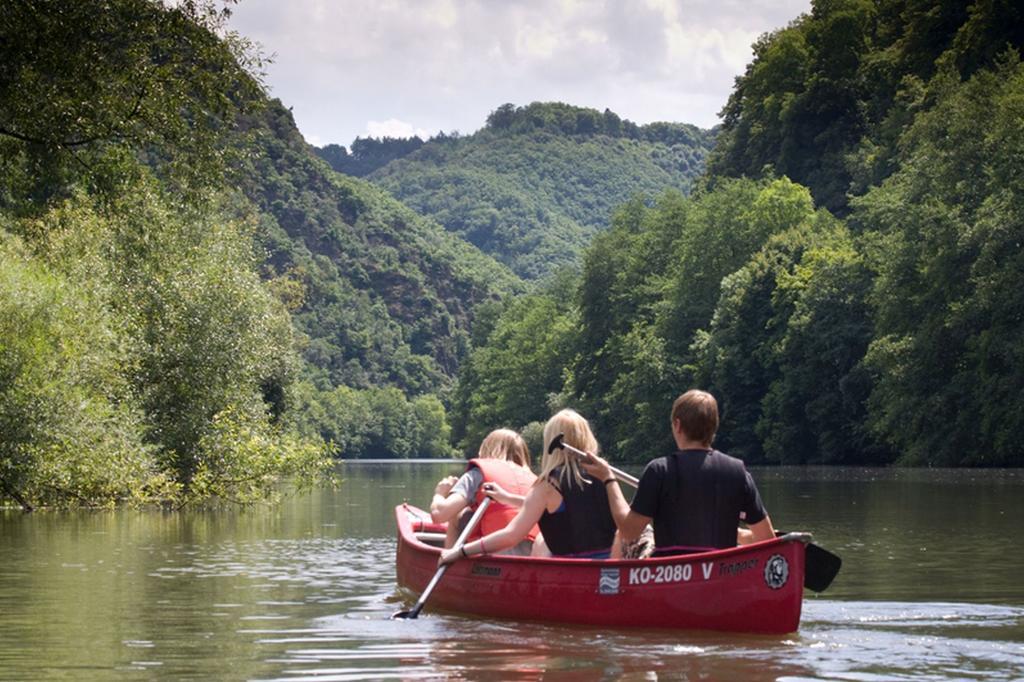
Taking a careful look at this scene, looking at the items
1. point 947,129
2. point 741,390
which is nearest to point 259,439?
point 947,129

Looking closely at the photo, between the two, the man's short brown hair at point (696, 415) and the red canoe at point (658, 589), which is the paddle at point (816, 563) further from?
the man's short brown hair at point (696, 415)

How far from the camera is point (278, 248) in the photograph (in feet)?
551

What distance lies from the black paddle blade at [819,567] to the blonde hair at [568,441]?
1894 millimetres

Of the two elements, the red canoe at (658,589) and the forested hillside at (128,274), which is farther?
the forested hillside at (128,274)

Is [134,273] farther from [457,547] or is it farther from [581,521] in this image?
[581,521]

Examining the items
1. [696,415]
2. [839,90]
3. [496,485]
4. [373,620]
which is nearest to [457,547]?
[496,485]

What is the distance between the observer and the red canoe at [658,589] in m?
12.2

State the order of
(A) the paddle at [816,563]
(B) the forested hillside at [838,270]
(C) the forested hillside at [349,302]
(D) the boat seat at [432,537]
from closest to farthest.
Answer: (A) the paddle at [816,563]
(D) the boat seat at [432,537]
(B) the forested hillside at [838,270]
(C) the forested hillside at [349,302]

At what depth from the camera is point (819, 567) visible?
13.0m

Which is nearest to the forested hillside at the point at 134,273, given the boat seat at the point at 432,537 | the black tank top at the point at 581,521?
the boat seat at the point at 432,537

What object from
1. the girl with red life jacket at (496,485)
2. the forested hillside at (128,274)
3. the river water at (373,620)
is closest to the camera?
the river water at (373,620)

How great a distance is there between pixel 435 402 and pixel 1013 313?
145 m

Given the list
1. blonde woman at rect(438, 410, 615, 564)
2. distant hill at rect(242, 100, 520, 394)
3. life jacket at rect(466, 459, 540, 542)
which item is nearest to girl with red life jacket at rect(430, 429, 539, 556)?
life jacket at rect(466, 459, 540, 542)

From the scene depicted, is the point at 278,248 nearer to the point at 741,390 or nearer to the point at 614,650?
the point at 741,390
